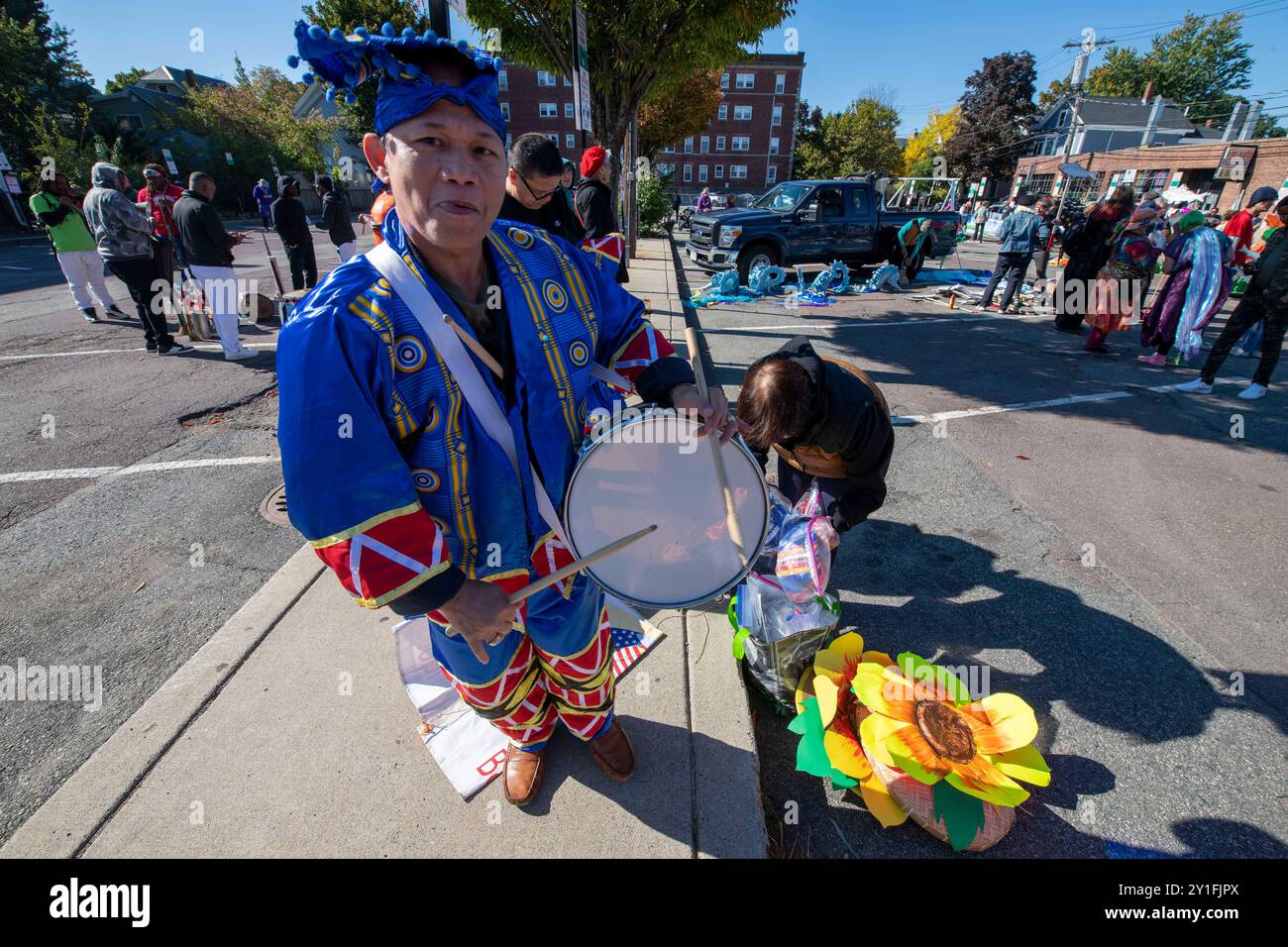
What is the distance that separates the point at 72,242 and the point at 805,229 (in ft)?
38.1

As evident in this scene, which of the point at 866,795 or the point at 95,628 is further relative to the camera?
the point at 95,628

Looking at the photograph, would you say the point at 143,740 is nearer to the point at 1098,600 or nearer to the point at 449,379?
the point at 449,379

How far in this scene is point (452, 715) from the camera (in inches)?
82.4

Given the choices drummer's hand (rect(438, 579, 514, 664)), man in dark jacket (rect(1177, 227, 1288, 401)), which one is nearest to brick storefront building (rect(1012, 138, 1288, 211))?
man in dark jacket (rect(1177, 227, 1288, 401))

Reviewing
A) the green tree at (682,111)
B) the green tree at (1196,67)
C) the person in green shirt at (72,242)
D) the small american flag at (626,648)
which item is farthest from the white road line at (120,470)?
the green tree at (1196,67)

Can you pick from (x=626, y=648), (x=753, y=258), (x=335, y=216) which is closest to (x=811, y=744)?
(x=626, y=648)

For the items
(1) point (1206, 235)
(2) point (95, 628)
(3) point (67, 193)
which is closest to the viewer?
(2) point (95, 628)

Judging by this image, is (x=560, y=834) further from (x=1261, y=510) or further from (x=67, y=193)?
(x=67, y=193)

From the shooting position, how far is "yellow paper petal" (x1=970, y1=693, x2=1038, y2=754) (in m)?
1.85

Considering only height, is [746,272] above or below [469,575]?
above

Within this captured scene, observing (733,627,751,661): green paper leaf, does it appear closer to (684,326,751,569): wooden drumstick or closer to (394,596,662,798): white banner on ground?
(394,596,662,798): white banner on ground

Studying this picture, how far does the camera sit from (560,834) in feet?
5.73
